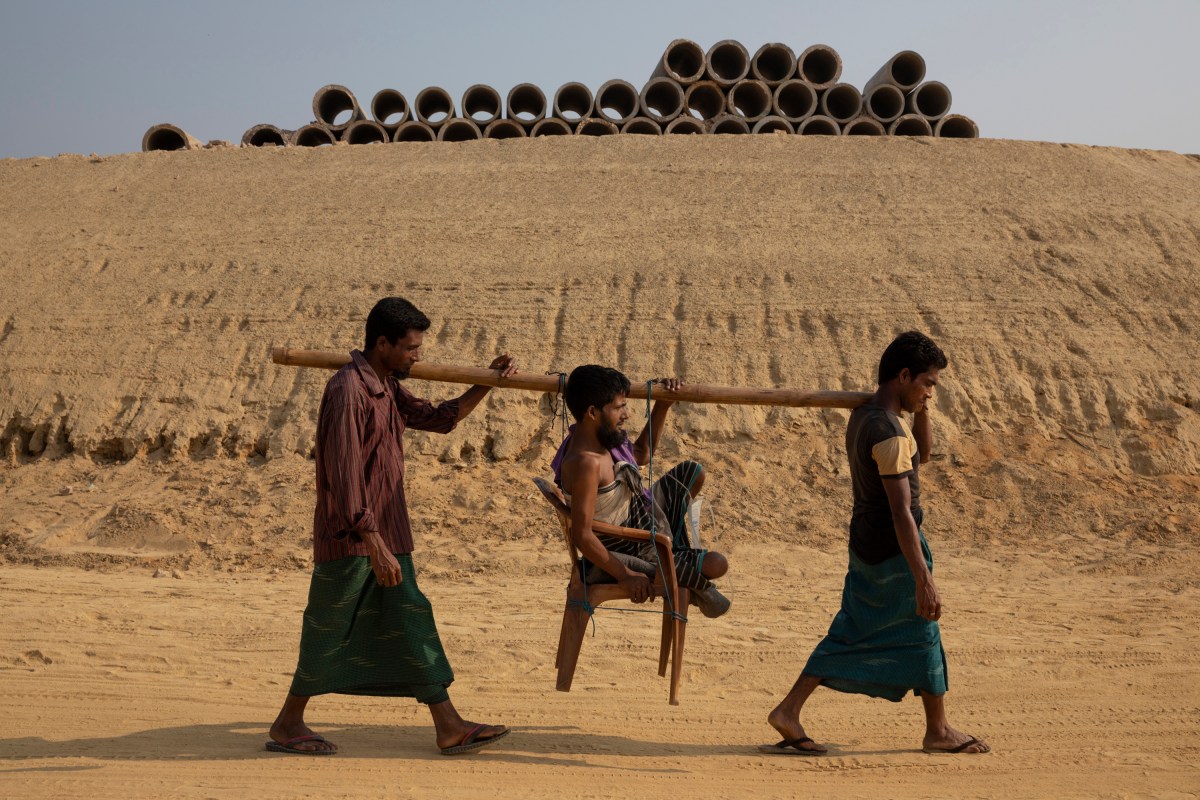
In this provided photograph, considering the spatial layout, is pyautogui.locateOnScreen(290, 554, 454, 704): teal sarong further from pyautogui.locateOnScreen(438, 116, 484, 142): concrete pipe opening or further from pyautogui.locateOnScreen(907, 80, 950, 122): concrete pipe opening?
pyautogui.locateOnScreen(907, 80, 950, 122): concrete pipe opening

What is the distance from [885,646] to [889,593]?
20 centimetres

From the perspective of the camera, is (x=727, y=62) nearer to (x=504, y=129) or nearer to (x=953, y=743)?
(x=504, y=129)

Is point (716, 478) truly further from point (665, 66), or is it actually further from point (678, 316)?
point (665, 66)

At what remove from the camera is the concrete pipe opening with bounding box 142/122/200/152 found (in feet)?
62.8

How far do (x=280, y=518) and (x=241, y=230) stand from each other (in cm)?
593

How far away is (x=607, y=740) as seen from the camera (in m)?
4.09

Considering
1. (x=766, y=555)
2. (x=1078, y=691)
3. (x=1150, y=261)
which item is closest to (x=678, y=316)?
(x=766, y=555)

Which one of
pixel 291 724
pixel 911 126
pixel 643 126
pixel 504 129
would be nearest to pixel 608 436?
pixel 291 724

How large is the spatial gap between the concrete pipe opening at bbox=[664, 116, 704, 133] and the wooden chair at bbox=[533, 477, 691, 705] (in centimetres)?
1439

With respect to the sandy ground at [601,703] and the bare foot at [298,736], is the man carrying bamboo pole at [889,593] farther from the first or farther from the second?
the bare foot at [298,736]

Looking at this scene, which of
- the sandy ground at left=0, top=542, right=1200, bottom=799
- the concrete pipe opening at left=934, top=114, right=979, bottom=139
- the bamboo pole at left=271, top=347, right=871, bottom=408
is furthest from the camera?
the concrete pipe opening at left=934, top=114, right=979, bottom=139

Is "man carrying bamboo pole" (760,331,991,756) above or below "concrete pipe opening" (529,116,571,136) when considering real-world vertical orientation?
below

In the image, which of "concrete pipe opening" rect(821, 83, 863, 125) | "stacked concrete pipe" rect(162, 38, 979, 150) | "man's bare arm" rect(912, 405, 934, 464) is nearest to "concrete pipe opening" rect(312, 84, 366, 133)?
"stacked concrete pipe" rect(162, 38, 979, 150)

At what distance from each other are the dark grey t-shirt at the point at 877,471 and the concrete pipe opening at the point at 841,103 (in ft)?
48.0
